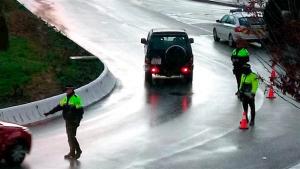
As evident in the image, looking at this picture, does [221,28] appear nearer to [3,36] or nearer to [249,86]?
[3,36]

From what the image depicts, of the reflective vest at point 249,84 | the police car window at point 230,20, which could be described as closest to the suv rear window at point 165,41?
the reflective vest at point 249,84

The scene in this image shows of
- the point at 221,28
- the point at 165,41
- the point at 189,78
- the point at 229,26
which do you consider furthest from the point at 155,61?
the point at 221,28

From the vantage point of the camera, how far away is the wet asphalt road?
1612cm

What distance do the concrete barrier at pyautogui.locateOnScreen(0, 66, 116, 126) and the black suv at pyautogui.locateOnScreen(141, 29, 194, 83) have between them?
2.33m

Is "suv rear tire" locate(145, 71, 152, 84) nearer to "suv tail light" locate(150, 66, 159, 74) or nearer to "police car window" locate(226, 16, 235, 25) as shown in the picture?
"suv tail light" locate(150, 66, 159, 74)

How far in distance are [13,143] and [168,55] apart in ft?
37.4

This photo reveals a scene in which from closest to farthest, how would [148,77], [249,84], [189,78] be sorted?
1. [249,84]
2. [189,78]
3. [148,77]

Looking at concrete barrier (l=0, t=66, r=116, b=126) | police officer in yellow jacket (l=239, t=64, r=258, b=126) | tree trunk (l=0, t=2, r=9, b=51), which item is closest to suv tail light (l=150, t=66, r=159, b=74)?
concrete barrier (l=0, t=66, r=116, b=126)

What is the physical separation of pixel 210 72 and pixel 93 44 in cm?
830

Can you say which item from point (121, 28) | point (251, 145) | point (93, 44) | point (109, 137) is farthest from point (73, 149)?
point (121, 28)

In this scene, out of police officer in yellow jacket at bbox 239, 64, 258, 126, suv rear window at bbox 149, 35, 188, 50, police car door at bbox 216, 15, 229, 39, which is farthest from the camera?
police car door at bbox 216, 15, 229, 39

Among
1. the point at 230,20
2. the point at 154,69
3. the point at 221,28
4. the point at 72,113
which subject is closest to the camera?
the point at 72,113

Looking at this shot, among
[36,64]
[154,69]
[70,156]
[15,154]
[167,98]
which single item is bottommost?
[167,98]

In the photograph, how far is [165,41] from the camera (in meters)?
27.1
